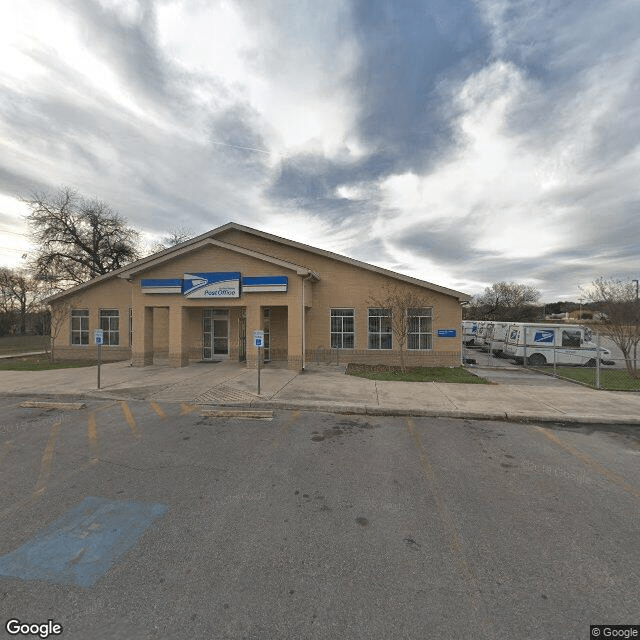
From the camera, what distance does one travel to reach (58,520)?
11.7ft

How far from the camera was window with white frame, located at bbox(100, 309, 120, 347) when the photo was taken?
18.8 metres

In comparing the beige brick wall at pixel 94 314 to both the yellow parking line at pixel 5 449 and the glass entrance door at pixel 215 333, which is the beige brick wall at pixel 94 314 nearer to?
the glass entrance door at pixel 215 333

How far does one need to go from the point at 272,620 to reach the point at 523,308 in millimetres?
74814

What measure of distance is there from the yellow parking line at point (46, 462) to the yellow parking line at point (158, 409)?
1.95 meters

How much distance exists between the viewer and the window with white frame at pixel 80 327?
62.4ft

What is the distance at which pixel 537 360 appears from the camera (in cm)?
1767

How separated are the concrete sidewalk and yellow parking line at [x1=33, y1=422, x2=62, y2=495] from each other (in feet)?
9.93

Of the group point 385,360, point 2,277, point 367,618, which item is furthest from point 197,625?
point 2,277

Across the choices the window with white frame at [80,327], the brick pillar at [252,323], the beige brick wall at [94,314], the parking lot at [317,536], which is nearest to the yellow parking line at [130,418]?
the parking lot at [317,536]

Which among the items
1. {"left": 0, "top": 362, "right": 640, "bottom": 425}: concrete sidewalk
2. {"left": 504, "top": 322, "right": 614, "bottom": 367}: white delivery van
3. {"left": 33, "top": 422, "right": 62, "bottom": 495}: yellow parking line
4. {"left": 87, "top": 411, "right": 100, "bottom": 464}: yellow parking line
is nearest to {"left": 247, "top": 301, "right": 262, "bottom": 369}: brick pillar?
{"left": 0, "top": 362, "right": 640, "bottom": 425}: concrete sidewalk

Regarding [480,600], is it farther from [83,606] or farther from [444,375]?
[444,375]

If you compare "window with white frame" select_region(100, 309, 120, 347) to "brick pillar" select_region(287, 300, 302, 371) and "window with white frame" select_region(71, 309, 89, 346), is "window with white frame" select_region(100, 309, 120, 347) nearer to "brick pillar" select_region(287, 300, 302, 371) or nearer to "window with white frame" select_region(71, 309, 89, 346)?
"window with white frame" select_region(71, 309, 89, 346)

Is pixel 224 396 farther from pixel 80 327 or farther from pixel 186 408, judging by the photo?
pixel 80 327

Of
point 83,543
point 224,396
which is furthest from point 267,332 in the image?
point 83,543
